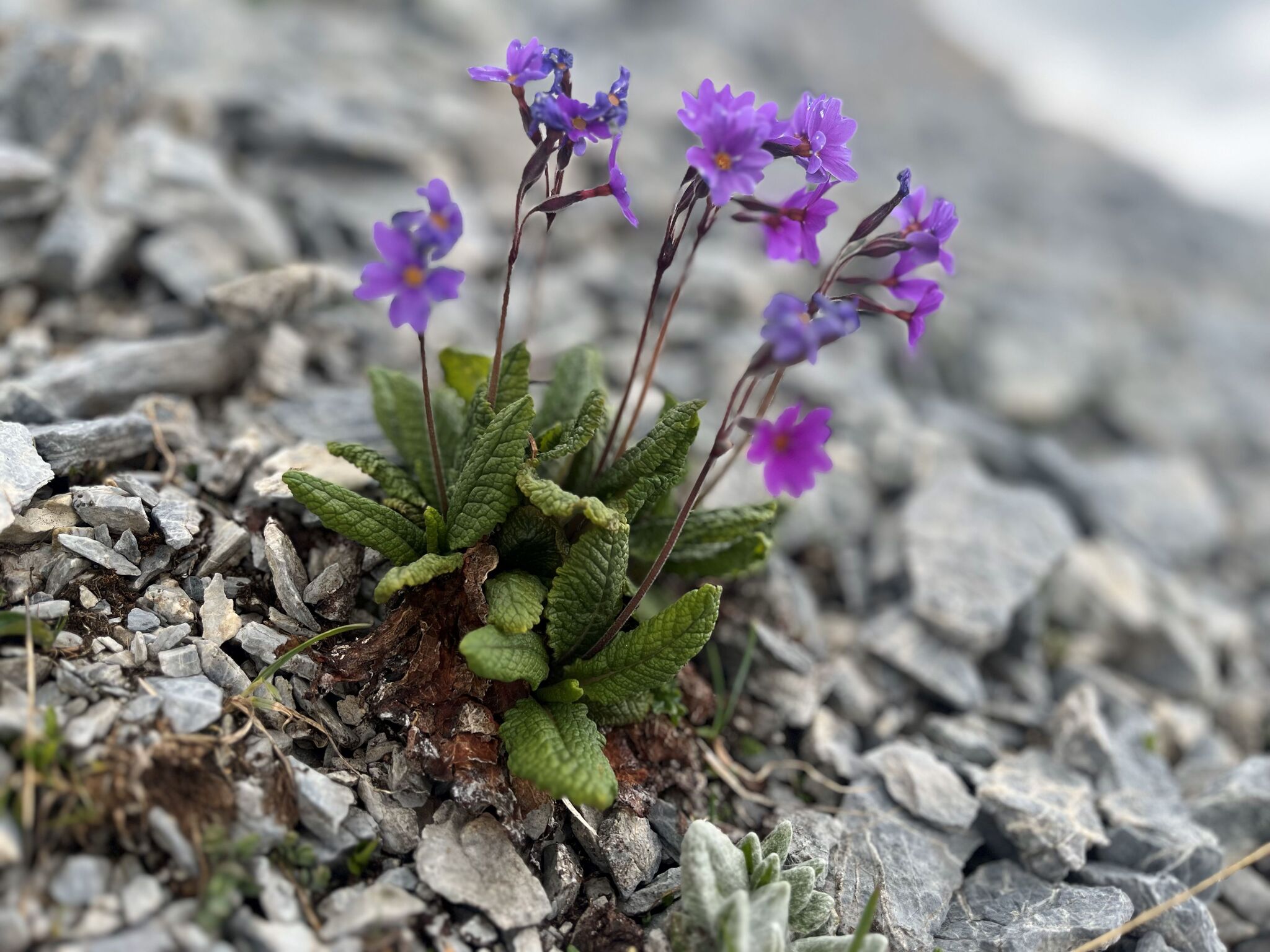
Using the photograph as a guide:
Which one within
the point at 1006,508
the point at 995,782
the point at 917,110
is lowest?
the point at 995,782

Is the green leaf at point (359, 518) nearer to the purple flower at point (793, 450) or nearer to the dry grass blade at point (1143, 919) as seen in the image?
the purple flower at point (793, 450)

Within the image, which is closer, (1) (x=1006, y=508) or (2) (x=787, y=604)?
(2) (x=787, y=604)

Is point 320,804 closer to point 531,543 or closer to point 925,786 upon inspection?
point 531,543

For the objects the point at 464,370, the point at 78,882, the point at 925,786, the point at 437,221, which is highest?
the point at 437,221

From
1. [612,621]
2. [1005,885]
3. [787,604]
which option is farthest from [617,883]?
[787,604]

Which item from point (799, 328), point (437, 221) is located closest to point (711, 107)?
point (799, 328)

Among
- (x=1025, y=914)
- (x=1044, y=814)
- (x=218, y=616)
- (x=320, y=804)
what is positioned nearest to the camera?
(x=320, y=804)

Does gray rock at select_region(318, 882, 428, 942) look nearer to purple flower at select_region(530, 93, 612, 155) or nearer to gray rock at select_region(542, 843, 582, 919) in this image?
gray rock at select_region(542, 843, 582, 919)

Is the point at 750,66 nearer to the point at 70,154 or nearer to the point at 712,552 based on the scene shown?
the point at 70,154
